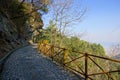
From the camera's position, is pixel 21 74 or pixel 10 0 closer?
pixel 21 74

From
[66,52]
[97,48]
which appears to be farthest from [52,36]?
[97,48]

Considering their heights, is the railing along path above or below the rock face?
below

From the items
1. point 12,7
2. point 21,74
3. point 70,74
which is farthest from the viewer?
point 12,7

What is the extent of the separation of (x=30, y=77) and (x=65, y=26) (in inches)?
678

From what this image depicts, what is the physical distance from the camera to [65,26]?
24484 millimetres

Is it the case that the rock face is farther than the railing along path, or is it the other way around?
the rock face

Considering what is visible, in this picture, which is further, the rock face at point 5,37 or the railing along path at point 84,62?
the rock face at point 5,37

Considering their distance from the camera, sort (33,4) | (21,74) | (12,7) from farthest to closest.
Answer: (33,4)
(12,7)
(21,74)

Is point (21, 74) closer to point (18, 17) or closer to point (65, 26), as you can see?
point (65, 26)

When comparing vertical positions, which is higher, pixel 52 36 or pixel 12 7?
pixel 12 7

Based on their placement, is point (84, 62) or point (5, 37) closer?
point (84, 62)

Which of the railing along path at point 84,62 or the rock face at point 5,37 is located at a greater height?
the rock face at point 5,37

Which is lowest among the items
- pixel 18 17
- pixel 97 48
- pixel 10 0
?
pixel 97 48

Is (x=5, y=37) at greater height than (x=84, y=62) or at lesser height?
greater
